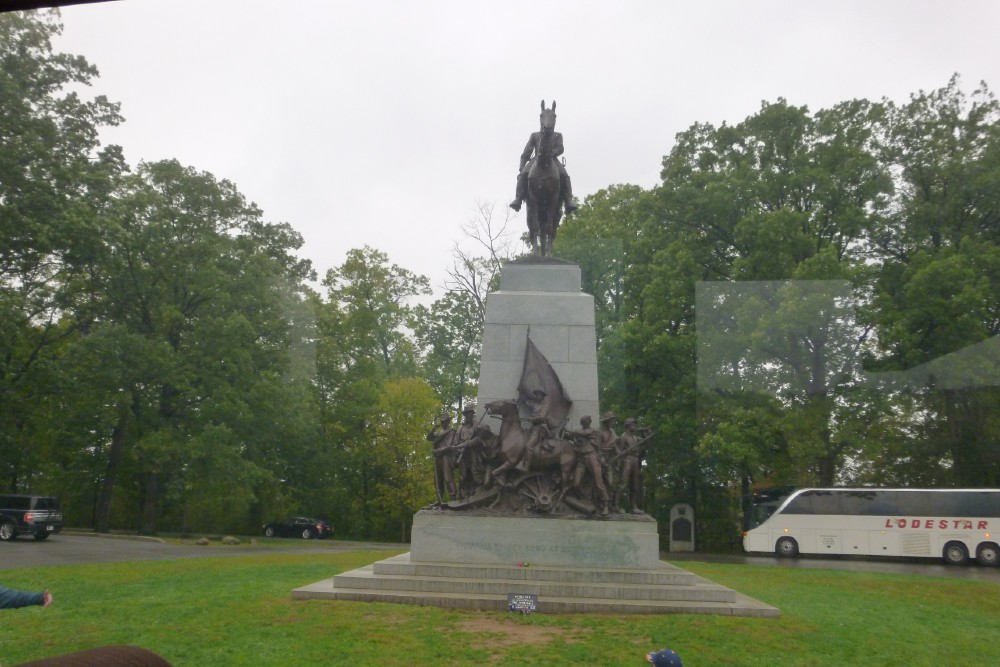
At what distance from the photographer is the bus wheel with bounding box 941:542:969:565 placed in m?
A: 26.9

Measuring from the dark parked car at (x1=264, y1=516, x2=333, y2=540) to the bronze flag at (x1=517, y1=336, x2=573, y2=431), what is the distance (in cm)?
2728

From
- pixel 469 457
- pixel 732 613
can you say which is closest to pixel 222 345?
pixel 469 457

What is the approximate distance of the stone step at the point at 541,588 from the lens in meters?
11.4

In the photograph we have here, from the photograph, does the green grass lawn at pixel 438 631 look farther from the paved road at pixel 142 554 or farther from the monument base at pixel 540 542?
the paved road at pixel 142 554

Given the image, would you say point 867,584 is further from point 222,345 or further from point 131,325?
point 131,325

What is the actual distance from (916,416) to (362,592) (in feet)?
70.3

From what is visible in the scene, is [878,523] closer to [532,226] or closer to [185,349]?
[532,226]

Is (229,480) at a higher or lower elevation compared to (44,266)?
lower

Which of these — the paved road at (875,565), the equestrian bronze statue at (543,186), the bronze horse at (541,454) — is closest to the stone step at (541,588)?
the bronze horse at (541,454)

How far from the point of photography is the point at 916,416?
87.2 ft

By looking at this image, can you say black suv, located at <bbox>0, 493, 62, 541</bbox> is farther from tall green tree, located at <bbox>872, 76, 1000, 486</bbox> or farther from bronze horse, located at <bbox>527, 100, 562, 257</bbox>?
tall green tree, located at <bbox>872, 76, 1000, 486</bbox>

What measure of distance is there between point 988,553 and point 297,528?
2807 cm

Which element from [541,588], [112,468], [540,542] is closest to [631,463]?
[540,542]

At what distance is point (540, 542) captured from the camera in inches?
515
